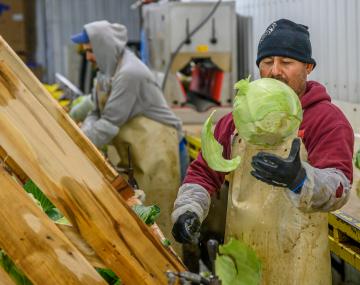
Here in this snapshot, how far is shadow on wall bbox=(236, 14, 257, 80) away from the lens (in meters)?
6.32

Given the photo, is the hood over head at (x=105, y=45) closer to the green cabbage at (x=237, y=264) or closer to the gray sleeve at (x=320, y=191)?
the green cabbage at (x=237, y=264)

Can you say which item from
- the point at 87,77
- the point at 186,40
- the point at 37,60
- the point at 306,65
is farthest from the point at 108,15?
the point at 306,65

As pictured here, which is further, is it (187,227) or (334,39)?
(334,39)

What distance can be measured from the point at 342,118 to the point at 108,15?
9773 millimetres

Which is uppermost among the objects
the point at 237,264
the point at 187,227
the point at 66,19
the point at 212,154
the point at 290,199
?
the point at 66,19

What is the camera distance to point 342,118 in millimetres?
2355

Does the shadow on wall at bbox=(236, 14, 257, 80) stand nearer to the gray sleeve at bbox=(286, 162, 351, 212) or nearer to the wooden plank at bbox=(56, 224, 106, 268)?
the gray sleeve at bbox=(286, 162, 351, 212)

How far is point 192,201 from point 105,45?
2.87m

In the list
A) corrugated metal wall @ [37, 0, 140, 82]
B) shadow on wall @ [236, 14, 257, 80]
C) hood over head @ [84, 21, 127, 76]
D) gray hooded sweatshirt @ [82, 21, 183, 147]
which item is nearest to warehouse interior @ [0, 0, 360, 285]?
gray hooded sweatshirt @ [82, 21, 183, 147]

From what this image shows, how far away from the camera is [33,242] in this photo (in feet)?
5.94

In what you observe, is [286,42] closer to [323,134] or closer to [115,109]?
[323,134]

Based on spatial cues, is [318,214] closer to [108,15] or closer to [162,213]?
[162,213]

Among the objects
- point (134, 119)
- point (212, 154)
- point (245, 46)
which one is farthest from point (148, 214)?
point (245, 46)

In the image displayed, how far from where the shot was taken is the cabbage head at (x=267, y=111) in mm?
2174
